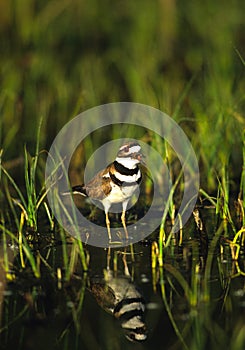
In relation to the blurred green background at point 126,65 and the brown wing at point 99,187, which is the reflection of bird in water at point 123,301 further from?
the blurred green background at point 126,65

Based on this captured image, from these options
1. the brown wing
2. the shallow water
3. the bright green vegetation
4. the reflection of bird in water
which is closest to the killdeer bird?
the brown wing

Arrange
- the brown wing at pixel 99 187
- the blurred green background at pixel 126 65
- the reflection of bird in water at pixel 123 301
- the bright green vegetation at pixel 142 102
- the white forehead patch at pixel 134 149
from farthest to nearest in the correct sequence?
the blurred green background at pixel 126 65, the brown wing at pixel 99 187, the white forehead patch at pixel 134 149, the bright green vegetation at pixel 142 102, the reflection of bird in water at pixel 123 301

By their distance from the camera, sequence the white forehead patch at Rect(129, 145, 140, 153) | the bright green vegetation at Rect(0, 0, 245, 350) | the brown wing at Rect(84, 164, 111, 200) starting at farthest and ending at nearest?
the brown wing at Rect(84, 164, 111, 200) < the white forehead patch at Rect(129, 145, 140, 153) < the bright green vegetation at Rect(0, 0, 245, 350)

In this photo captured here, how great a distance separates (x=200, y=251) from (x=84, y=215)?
1.26 m

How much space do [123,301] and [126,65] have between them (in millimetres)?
5315

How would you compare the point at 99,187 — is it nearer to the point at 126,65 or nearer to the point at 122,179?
the point at 122,179

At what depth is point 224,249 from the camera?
Answer: 15.8 feet

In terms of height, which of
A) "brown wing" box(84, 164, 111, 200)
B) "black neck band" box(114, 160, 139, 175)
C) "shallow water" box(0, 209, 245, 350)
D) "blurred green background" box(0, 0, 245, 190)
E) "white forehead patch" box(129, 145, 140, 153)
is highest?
"blurred green background" box(0, 0, 245, 190)

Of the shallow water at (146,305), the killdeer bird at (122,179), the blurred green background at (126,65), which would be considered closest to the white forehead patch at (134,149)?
the killdeer bird at (122,179)

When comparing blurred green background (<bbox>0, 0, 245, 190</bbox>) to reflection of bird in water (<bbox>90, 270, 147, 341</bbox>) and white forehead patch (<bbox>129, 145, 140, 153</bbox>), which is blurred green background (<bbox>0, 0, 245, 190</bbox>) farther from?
reflection of bird in water (<bbox>90, 270, 147, 341</bbox>)

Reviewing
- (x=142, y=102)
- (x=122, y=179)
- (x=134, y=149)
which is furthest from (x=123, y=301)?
(x=142, y=102)

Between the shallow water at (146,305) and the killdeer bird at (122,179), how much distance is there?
1.78 feet

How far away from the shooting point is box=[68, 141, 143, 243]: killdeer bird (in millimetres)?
5238

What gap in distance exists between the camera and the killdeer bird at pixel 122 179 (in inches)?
206
